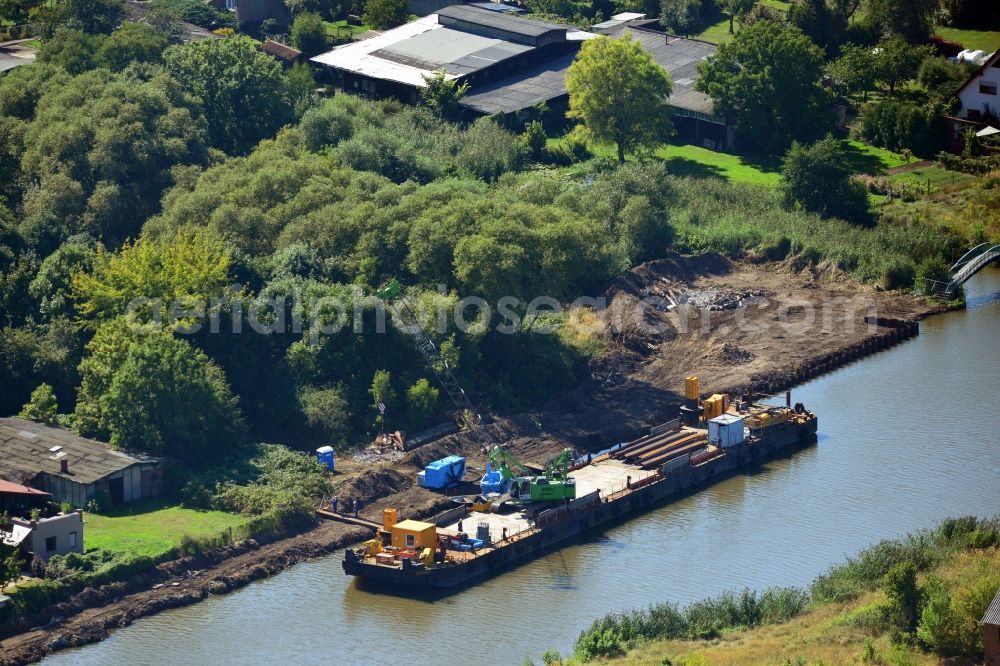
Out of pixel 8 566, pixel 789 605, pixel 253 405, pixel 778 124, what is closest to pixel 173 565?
pixel 8 566

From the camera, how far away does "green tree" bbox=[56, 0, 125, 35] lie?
10488 cm

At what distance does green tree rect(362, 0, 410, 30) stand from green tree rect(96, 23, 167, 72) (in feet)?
60.3

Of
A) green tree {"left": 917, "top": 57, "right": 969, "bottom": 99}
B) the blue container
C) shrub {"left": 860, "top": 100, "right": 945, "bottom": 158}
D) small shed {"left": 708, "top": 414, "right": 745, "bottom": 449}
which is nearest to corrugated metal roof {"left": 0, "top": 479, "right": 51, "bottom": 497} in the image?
the blue container

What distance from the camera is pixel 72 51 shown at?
319 ft

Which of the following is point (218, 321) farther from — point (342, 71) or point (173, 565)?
point (342, 71)

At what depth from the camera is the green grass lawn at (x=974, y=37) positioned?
110 m

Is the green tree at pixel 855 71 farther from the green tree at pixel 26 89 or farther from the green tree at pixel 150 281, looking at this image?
the green tree at pixel 150 281


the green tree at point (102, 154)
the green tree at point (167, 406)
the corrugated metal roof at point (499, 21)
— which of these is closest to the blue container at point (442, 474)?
the green tree at point (167, 406)

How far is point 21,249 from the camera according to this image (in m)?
78.5

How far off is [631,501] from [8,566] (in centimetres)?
2245

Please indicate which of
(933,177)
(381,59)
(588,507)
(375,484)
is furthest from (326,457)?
(933,177)

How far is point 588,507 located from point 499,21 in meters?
51.1

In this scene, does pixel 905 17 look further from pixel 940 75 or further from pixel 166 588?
pixel 166 588

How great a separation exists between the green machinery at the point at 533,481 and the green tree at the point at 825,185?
31.2m
